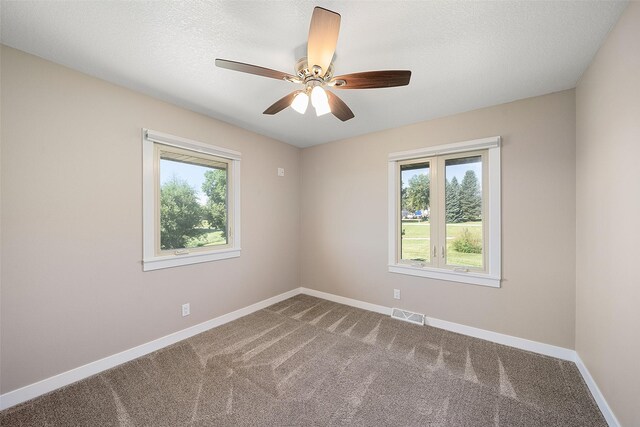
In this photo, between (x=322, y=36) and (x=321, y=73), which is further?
(x=321, y=73)

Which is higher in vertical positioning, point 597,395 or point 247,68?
point 247,68

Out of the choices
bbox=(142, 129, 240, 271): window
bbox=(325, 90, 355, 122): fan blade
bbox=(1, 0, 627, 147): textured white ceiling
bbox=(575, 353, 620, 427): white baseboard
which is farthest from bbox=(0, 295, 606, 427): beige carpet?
bbox=(1, 0, 627, 147): textured white ceiling

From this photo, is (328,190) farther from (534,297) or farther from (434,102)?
(534,297)

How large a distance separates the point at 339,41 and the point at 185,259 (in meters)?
2.51

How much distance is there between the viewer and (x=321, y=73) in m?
1.58

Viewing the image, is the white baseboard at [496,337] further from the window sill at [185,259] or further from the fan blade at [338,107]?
the fan blade at [338,107]

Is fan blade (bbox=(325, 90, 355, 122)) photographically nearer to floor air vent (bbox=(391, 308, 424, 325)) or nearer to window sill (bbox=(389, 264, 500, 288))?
window sill (bbox=(389, 264, 500, 288))

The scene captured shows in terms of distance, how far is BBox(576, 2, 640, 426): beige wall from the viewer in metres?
1.33

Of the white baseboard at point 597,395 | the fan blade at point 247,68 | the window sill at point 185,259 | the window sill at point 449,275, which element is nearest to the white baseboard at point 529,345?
the white baseboard at point 597,395

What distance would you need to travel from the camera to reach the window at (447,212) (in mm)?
2588

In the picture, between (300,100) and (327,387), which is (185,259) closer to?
(327,387)

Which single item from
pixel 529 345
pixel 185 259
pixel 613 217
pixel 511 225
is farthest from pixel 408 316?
pixel 185 259

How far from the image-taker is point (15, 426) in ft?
5.04

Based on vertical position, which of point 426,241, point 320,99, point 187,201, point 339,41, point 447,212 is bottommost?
point 426,241
